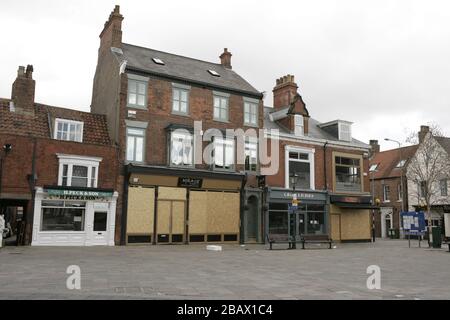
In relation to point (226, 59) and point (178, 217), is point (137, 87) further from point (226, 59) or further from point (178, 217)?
point (226, 59)

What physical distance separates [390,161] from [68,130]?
3900cm

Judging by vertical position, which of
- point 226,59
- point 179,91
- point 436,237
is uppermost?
point 226,59

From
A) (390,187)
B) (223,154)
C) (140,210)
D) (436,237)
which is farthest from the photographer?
(390,187)

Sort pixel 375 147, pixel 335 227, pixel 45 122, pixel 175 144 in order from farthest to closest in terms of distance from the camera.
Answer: pixel 375 147 → pixel 335 227 → pixel 175 144 → pixel 45 122

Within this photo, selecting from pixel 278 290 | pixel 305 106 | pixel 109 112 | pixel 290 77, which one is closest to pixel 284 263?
pixel 278 290

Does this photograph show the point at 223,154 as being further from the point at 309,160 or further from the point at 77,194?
the point at 77,194

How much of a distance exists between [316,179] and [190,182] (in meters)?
10.8

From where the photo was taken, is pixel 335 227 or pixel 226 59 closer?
pixel 335 227

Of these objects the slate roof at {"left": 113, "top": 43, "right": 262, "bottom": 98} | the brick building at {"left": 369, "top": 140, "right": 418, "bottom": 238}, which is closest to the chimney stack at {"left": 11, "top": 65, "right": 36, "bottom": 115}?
the slate roof at {"left": 113, "top": 43, "right": 262, "bottom": 98}

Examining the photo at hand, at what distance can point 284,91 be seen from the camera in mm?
37344

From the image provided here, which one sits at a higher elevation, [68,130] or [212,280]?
[68,130]

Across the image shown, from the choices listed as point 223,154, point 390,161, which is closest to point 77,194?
point 223,154
